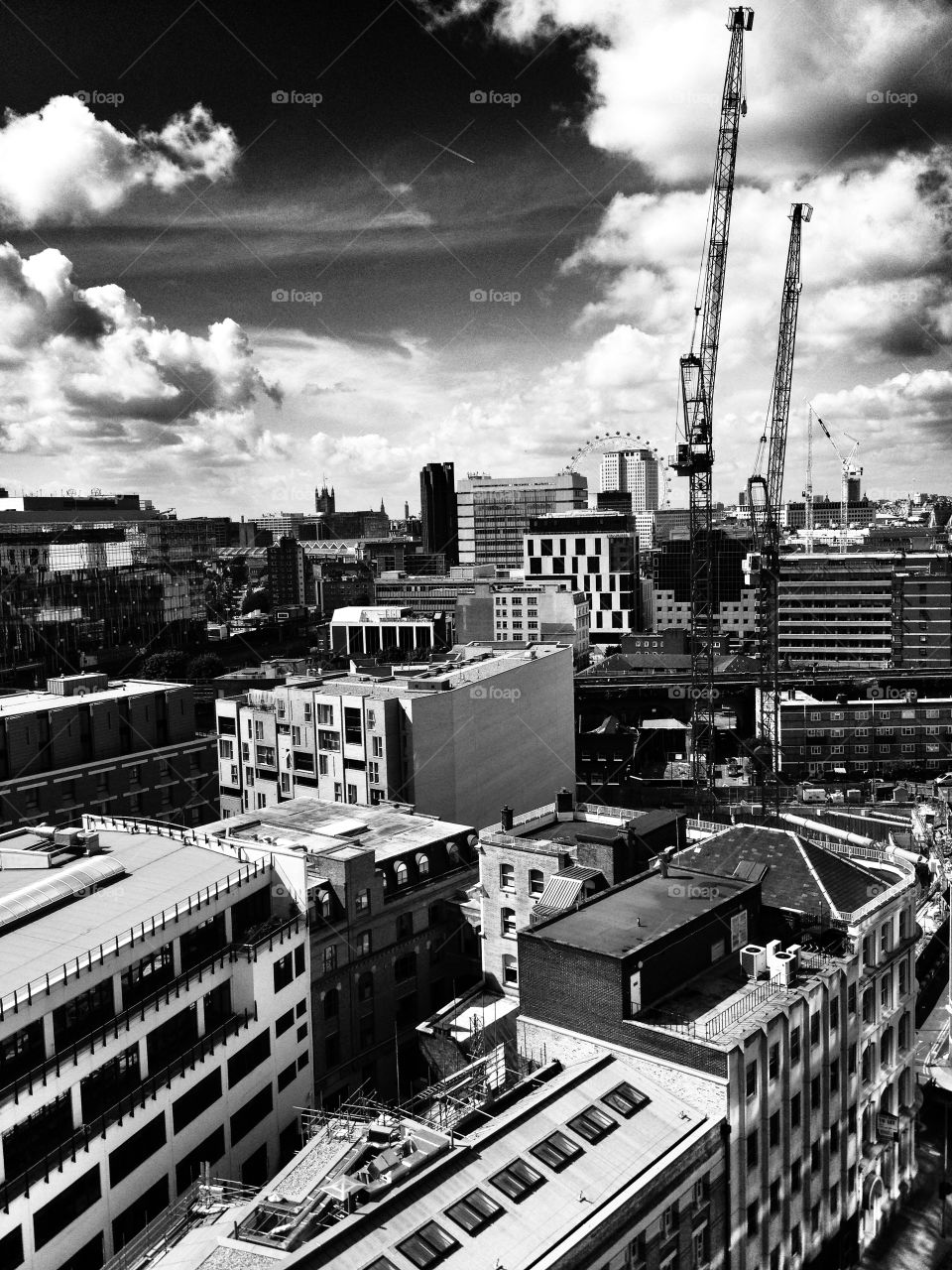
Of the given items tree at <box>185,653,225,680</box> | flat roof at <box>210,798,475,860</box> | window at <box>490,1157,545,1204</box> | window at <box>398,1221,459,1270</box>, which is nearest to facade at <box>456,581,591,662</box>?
tree at <box>185,653,225,680</box>

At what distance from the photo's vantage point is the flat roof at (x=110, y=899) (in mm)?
16922

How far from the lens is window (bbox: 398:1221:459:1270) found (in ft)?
42.1

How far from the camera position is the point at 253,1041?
2012 cm

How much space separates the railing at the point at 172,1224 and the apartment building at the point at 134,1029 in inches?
43.9

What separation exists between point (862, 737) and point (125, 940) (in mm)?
54133

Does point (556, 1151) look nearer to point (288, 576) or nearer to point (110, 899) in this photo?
point (110, 899)

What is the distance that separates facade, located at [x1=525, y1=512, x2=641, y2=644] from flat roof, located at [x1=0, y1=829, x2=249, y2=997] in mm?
92440

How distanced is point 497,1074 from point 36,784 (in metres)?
22.9

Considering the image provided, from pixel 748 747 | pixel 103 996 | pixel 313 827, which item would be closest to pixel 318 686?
pixel 313 827

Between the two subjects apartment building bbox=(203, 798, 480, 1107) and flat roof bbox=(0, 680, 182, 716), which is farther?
flat roof bbox=(0, 680, 182, 716)

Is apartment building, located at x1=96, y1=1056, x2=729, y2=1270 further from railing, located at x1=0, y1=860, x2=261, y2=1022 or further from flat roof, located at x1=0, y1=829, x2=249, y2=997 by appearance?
flat roof, located at x1=0, y1=829, x2=249, y2=997

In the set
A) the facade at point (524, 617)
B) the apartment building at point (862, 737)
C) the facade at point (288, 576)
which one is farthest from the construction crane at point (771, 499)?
the facade at point (288, 576)

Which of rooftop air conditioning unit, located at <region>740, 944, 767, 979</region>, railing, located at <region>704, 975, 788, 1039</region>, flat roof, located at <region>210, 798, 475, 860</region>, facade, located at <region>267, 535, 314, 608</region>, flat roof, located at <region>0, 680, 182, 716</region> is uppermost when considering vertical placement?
facade, located at <region>267, 535, 314, 608</region>

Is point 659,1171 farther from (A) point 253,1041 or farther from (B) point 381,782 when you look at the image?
(B) point 381,782
